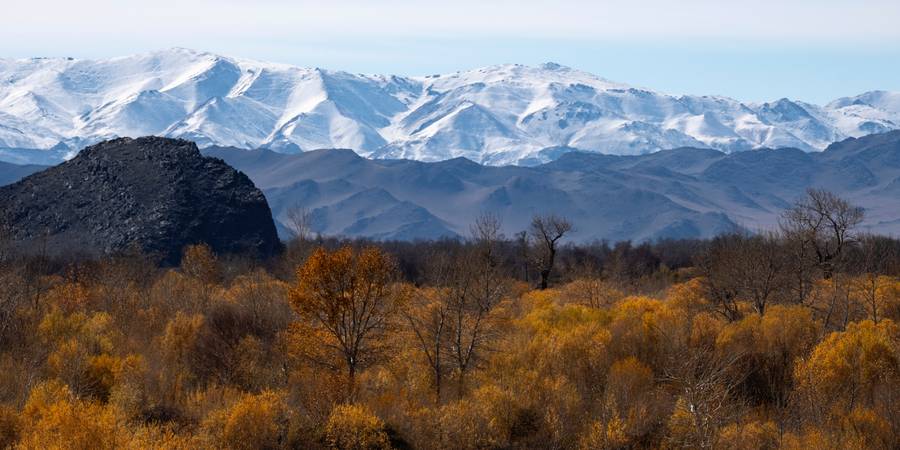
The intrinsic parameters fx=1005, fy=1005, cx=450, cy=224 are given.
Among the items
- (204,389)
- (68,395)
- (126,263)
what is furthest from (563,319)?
(126,263)

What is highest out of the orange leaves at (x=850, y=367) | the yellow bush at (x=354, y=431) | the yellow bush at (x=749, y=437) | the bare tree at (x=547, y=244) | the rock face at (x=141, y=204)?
the orange leaves at (x=850, y=367)

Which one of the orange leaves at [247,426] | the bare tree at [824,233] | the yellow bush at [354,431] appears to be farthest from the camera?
the bare tree at [824,233]

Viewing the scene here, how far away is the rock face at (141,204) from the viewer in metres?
130

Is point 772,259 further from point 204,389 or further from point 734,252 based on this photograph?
point 204,389

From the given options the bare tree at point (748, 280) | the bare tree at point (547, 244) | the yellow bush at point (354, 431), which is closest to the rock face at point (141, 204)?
the bare tree at point (547, 244)

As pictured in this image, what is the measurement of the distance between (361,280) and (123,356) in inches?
551

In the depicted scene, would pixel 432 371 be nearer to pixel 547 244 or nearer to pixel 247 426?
pixel 247 426

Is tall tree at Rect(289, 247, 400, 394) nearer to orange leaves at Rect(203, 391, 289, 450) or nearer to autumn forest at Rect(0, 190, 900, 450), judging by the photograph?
autumn forest at Rect(0, 190, 900, 450)

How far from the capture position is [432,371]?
5156 centimetres

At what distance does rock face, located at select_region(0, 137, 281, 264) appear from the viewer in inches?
5098

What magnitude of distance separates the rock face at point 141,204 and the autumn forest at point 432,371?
6359 centimetres

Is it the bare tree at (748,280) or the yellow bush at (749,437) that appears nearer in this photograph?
the yellow bush at (749,437)

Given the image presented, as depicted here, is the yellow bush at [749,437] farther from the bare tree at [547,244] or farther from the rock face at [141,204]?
the rock face at [141,204]

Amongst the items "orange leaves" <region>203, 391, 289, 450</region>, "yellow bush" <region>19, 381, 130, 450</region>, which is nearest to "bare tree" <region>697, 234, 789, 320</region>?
"orange leaves" <region>203, 391, 289, 450</region>
